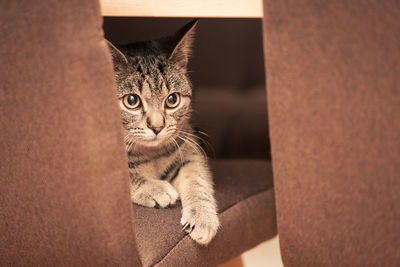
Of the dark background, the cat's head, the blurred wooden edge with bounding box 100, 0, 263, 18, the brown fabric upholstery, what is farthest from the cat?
the dark background

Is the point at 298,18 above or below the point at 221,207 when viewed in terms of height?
above

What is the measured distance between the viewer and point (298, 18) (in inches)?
24.6

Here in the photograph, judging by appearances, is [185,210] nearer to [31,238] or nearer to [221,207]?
[221,207]

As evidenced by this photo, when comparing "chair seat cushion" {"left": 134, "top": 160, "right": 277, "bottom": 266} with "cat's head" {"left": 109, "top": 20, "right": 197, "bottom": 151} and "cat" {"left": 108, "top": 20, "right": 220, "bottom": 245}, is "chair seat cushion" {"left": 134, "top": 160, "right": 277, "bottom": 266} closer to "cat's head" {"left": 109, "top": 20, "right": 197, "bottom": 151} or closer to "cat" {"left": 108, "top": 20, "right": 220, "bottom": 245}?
"cat" {"left": 108, "top": 20, "right": 220, "bottom": 245}

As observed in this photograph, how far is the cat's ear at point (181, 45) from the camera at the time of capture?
1.11m

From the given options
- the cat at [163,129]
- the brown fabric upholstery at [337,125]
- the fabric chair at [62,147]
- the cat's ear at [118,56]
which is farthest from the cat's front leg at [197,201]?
the cat's ear at [118,56]

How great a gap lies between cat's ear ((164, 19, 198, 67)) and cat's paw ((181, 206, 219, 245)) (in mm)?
474

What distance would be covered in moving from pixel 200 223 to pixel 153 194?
0.57ft

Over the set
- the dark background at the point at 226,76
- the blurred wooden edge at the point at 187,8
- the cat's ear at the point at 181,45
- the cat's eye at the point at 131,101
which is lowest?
the dark background at the point at 226,76

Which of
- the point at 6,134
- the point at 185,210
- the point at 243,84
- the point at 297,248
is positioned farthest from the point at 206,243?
the point at 243,84

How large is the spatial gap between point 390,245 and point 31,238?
0.67 m

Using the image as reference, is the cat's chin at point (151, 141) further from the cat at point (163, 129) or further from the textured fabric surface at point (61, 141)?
the textured fabric surface at point (61, 141)

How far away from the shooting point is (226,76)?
2443mm

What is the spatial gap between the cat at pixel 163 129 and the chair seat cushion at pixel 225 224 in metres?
0.04
